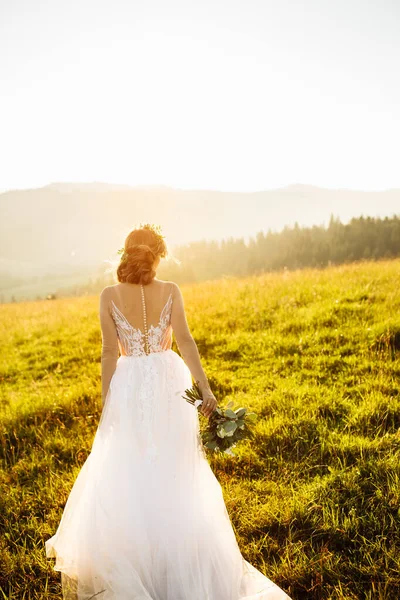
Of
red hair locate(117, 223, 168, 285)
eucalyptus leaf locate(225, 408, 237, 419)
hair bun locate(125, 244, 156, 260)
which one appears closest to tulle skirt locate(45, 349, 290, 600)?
eucalyptus leaf locate(225, 408, 237, 419)

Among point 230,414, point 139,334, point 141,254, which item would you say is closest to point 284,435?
point 230,414

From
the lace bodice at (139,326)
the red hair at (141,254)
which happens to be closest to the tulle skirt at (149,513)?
the lace bodice at (139,326)

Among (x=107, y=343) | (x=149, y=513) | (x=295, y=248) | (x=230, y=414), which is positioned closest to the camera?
(x=149, y=513)

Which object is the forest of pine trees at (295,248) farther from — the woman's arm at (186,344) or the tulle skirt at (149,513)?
the tulle skirt at (149,513)

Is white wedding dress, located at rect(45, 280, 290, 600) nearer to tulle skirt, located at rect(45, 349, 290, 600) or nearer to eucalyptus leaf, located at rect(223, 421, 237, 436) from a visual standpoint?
tulle skirt, located at rect(45, 349, 290, 600)

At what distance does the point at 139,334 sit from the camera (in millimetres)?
3998

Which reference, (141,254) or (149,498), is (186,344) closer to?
(141,254)

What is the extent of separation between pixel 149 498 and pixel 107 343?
4.61 ft

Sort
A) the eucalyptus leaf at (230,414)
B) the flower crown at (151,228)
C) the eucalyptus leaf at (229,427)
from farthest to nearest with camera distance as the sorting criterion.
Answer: the flower crown at (151,228)
the eucalyptus leaf at (230,414)
the eucalyptus leaf at (229,427)

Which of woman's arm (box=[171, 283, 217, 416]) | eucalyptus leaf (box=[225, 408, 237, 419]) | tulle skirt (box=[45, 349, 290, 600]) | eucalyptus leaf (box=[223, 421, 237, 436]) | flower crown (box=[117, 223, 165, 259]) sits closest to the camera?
tulle skirt (box=[45, 349, 290, 600])

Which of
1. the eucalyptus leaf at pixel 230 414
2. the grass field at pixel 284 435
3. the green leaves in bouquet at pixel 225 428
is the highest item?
the eucalyptus leaf at pixel 230 414

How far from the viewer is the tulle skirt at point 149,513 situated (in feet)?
11.3

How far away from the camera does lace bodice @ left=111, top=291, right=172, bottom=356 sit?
13.0 feet

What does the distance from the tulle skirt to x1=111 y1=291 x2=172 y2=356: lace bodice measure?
77 millimetres
